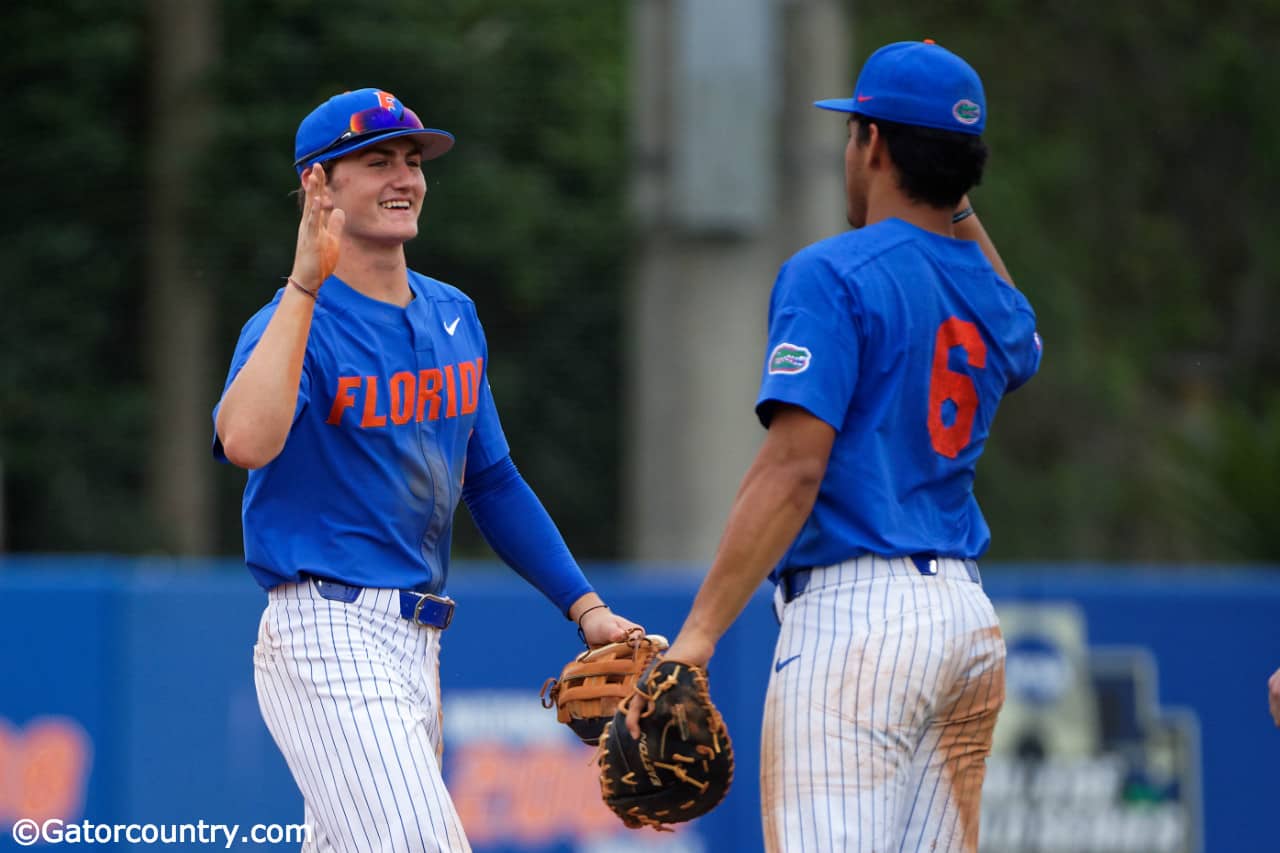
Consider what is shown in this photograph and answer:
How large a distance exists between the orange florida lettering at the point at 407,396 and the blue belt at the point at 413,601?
322 mm

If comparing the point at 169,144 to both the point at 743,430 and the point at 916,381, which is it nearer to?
the point at 743,430

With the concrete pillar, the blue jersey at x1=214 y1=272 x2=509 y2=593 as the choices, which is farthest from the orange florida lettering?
the concrete pillar

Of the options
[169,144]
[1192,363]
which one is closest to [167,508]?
[169,144]

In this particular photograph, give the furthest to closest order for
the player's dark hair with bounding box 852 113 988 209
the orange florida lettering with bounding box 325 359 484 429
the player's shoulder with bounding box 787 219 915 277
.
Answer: the orange florida lettering with bounding box 325 359 484 429
the player's dark hair with bounding box 852 113 988 209
the player's shoulder with bounding box 787 219 915 277

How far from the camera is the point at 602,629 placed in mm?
3982

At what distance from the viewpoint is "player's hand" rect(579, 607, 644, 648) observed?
13.0 ft

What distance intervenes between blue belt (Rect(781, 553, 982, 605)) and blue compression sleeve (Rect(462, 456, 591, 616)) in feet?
2.25

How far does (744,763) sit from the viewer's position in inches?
279

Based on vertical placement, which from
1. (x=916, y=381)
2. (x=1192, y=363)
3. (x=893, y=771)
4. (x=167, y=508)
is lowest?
(x=1192, y=363)

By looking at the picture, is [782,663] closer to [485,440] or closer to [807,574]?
[807,574]

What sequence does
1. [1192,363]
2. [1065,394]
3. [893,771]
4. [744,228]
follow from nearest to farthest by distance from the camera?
[893,771]
[744,228]
[1065,394]
[1192,363]

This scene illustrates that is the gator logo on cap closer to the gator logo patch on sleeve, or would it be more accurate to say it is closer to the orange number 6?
the orange number 6

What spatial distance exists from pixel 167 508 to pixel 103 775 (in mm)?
4565

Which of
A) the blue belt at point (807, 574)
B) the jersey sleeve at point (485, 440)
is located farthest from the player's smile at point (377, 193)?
the blue belt at point (807, 574)
